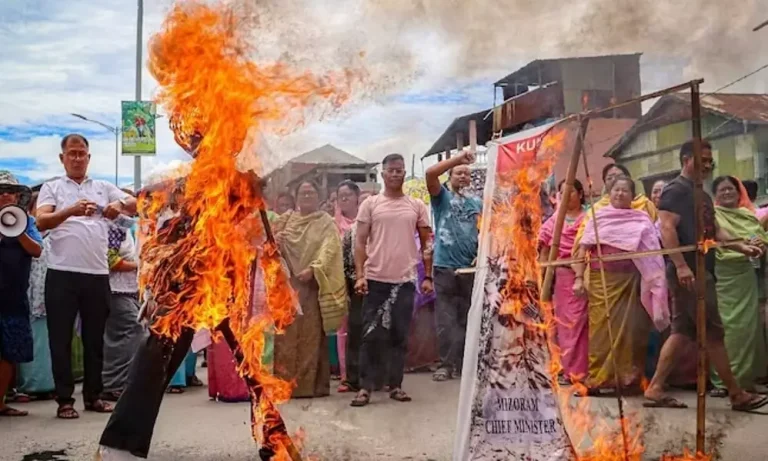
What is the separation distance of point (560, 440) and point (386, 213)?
251 cm

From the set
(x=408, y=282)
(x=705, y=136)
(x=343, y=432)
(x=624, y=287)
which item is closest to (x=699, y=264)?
(x=705, y=136)

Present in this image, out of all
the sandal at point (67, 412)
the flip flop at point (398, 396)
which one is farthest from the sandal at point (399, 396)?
the sandal at point (67, 412)

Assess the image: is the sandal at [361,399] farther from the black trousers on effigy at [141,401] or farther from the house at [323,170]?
the black trousers on effigy at [141,401]

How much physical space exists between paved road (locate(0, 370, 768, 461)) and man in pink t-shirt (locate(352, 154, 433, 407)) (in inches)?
13.7

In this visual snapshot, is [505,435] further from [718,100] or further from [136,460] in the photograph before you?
[718,100]

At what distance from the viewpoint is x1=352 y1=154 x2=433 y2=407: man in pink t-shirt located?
574cm

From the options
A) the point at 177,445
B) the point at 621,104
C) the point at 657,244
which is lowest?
the point at 177,445

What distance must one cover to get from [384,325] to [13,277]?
2771 mm

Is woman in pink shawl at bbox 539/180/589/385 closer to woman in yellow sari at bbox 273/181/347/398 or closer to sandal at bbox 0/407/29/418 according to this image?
woman in yellow sari at bbox 273/181/347/398

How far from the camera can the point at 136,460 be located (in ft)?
12.9

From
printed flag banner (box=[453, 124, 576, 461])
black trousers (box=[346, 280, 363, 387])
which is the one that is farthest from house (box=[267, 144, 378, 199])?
printed flag banner (box=[453, 124, 576, 461])

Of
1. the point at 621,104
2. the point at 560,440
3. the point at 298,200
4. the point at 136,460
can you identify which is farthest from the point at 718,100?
the point at 136,460

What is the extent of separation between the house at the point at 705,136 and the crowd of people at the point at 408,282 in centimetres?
14

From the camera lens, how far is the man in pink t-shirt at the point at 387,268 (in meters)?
5.74
